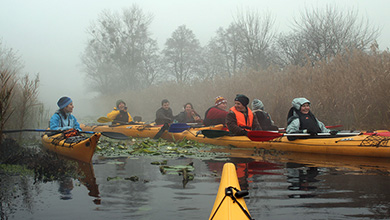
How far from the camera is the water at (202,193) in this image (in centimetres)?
344

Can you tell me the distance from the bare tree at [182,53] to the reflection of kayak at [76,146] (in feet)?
94.2

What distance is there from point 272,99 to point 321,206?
25.8ft

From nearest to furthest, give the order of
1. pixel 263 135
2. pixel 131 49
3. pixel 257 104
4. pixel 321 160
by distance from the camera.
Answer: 1. pixel 321 160
2. pixel 263 135
3. pixel 257 104
4. pixel 131 49

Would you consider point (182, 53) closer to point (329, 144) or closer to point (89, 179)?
point (329, 144)

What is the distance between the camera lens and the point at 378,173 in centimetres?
518

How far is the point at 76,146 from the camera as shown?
666cm

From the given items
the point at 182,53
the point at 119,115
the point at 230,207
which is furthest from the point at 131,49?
the point at 230,207

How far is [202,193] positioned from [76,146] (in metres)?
3.34

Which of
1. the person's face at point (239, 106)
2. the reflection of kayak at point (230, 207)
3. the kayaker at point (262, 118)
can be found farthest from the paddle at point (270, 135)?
the reflection of kayak at point (230, 207)

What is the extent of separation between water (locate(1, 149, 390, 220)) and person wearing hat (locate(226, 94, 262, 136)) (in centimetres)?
224

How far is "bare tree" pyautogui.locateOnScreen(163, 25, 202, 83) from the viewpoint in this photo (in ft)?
119

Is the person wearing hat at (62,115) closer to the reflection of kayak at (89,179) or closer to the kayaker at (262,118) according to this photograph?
the reflection of kayak at (89,179)

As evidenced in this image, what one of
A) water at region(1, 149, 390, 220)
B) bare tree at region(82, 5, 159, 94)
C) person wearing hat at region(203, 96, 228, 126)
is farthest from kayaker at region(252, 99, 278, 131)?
bare tree at region(82, 5, 159, 94)

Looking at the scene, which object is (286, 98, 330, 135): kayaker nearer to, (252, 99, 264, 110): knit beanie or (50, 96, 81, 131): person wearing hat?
(252, 99, 264, 110): knit beanie
